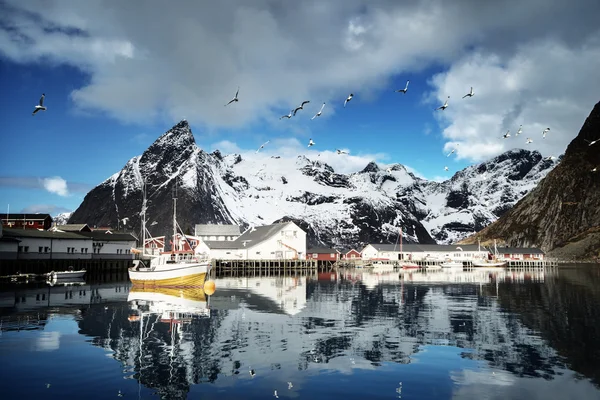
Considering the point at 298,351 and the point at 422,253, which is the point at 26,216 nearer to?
the point at 298,351

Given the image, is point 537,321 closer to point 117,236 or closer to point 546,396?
point 546,396

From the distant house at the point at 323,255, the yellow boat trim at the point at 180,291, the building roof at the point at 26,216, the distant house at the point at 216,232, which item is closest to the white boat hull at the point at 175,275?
the yellow boat trim at the point at 180,291

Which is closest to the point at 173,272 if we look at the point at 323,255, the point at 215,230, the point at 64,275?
the point at 64,275

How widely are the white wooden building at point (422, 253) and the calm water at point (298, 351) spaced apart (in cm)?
11020

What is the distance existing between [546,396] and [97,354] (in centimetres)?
1736

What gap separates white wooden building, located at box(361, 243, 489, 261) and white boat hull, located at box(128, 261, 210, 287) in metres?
99.9

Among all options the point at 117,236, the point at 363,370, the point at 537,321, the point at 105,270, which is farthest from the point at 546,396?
the point at 117,236

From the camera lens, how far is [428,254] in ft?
491

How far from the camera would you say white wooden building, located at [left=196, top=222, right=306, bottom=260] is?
4491 inches

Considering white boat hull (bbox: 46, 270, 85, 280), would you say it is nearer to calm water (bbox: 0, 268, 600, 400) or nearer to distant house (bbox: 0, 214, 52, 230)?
calm water (bbox: 0, 268, 600, 400)

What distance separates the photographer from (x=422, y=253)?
149125 mm

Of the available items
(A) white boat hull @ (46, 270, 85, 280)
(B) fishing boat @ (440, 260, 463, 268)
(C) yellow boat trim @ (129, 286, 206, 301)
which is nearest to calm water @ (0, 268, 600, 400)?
(C) yellow boat trim @ (129, 286, 206, 301)

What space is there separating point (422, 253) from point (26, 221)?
108 meters

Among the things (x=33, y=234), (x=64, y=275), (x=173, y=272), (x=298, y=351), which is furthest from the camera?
(x=33, y=234)
